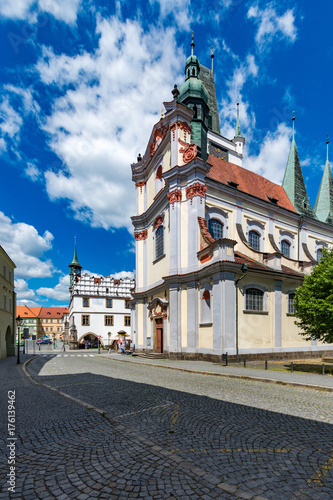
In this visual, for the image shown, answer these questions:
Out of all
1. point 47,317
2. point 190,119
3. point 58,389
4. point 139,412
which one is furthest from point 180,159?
point 47,317

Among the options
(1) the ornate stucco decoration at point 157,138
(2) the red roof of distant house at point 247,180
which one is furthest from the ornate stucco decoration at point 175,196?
(1) the ornate stucco decoration at point 157,138

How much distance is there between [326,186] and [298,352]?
26344 mm

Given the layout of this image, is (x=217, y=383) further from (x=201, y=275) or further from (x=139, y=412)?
(x=201, y=275)

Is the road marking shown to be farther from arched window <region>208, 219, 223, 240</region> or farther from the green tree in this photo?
arched window <region>208, 219, 223, 240</region>

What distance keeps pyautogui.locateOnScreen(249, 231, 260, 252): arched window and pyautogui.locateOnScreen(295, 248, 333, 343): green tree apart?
1328cm

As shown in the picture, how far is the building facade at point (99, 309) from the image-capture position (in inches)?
2098

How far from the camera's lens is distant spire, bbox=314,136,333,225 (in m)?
38.5

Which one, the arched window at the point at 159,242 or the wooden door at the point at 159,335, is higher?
the arched window at the point at 159,242

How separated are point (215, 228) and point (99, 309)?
118 feet

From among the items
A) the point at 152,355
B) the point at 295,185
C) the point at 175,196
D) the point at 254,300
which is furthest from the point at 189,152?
the point at 295,185

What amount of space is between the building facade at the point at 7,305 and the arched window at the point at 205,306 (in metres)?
18.6

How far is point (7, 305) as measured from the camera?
30328 mm

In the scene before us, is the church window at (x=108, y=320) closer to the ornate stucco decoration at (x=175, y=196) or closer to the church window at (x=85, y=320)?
the church window at (x=85, y=320)

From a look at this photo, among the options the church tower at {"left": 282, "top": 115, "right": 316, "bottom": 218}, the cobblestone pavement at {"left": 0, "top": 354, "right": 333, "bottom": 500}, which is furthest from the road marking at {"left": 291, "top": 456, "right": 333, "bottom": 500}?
the church tower at {"left": 282, "top": 115, "right": 316, "bottom": 218}
